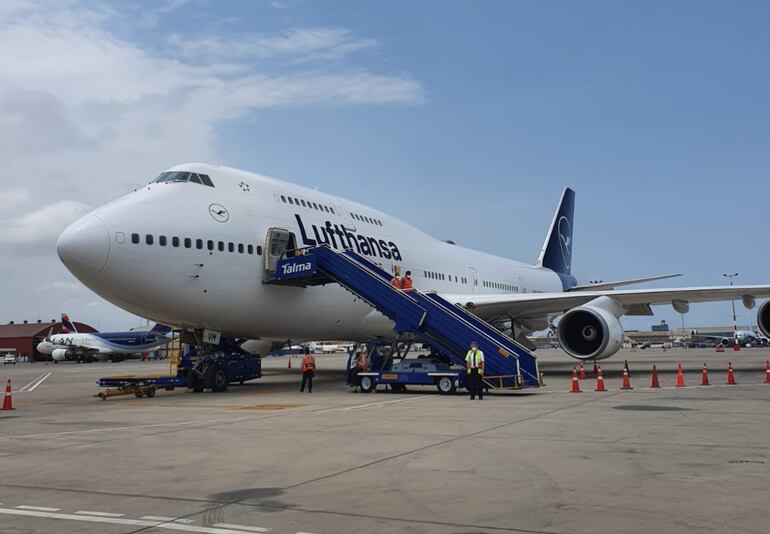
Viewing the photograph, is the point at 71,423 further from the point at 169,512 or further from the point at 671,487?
the point at 671,487

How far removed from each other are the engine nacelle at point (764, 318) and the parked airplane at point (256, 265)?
43 mm

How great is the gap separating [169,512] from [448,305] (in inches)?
553

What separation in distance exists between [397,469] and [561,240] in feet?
122

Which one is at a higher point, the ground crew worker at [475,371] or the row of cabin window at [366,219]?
the row of cabin window at [366,219]

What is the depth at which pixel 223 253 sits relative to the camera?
1714cm

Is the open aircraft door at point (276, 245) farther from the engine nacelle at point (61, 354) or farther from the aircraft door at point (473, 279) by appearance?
the engine nacelle at point (61, 354)

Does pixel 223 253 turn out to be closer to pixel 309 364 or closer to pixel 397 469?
pixel 309 364

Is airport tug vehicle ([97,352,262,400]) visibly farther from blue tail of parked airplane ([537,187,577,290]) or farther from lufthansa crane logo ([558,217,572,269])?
lufthansa crane logo ([558,217,572,269])

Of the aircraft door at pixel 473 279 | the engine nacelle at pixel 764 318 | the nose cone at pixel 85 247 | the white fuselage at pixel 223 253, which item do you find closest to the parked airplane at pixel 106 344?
the aircraft door at pixel 473 279

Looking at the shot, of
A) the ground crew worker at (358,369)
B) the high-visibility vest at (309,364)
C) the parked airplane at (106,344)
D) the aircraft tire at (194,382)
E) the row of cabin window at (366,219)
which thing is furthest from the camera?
the parked airplane at (106,344)

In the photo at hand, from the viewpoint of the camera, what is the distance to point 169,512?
5.54m

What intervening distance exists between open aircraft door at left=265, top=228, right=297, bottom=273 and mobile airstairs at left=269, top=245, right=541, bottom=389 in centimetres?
21

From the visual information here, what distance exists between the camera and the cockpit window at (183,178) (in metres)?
17.5

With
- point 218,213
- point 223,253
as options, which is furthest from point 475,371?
point 218,213
